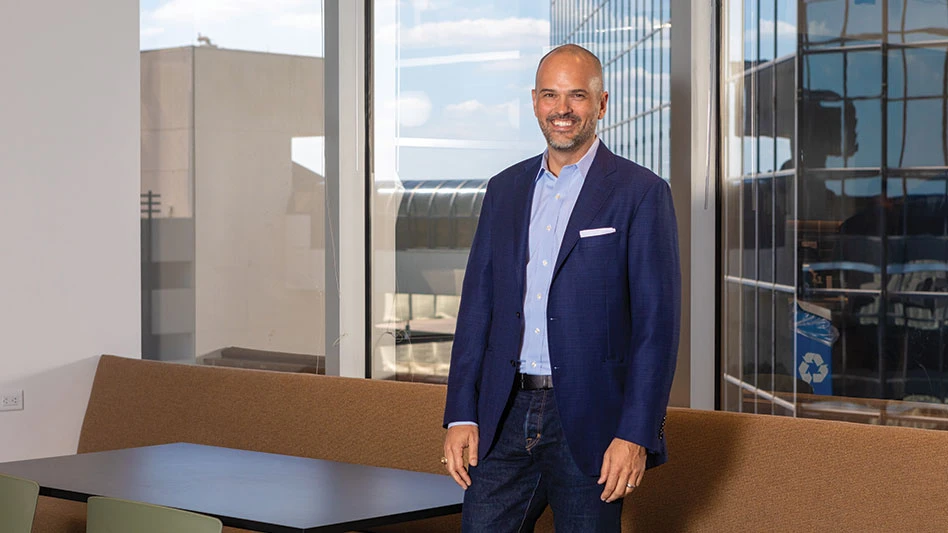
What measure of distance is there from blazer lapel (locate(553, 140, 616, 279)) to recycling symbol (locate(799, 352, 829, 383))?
4.98 feet

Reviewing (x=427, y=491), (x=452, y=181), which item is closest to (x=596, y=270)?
(x=427, y=491)

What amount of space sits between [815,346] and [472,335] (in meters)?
1.57

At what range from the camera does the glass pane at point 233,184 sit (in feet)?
16.2

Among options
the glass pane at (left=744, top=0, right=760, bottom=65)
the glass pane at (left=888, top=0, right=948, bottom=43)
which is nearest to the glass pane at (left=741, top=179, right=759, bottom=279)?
the glass pane at (left=744, top=0, right=760, bottom=65)

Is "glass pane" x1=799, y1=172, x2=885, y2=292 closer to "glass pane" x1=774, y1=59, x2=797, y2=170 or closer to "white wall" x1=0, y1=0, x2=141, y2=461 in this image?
"glass pane" x1=774, y1=59, x2=797, y2=170

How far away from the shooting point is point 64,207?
15.5ft

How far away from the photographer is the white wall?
4.62 metres

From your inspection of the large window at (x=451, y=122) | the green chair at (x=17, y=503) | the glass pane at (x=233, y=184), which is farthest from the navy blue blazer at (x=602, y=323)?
the glass pane at (x=233, y=184)

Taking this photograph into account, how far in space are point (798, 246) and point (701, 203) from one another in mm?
414

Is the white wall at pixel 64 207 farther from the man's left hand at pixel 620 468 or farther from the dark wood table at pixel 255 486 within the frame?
the man's left hand at pixel 620 468

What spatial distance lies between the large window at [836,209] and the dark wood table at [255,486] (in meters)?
1.33

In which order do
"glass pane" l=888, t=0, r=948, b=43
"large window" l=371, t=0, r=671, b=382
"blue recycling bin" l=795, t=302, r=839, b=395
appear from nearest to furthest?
"glass pane" l=888, t=0, r=948, b=43
"blue recycling bin" l=795, t=302, r=839, b=395
"large window" l=371, t=0, r=671, b=382

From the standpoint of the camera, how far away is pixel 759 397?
3.63m

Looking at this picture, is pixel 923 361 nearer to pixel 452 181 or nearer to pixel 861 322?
pixel 861 322
